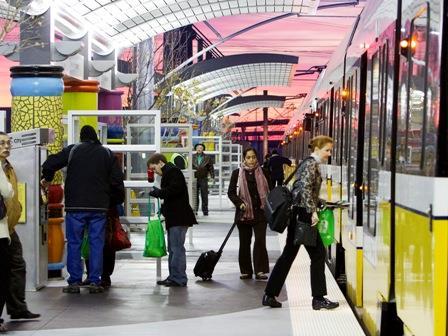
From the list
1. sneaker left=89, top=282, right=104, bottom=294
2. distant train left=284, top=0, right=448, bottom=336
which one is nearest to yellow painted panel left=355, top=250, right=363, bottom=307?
distant train left=284, top=0, right=448, bottom=336

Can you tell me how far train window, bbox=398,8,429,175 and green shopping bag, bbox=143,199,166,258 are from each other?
793 cm

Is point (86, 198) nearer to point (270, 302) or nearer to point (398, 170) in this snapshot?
point (270, 302)

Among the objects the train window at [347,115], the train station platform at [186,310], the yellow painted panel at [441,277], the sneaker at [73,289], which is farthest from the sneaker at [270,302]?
the yellow painted panel at [441,277]

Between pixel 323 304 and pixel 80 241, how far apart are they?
3.78 meters

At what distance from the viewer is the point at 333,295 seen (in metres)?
14.2

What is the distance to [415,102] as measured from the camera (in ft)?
27.1

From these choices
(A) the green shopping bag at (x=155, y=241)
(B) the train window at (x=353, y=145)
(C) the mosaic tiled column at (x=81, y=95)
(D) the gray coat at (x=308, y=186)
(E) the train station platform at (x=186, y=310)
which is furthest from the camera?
(C) the mosaic tiled column at (x=81, y=95)

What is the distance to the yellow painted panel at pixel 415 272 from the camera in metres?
7.42

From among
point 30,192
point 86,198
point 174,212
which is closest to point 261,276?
point 174,212

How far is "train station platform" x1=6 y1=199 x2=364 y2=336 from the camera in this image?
40.2 feet

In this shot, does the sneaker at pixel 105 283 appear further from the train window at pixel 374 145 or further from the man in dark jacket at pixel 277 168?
the man in dark jacket at pixel 277 168

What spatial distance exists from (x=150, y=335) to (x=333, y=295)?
2899 mm

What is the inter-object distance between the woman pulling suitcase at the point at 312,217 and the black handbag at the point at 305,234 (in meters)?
0.04

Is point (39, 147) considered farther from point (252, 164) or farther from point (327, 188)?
point (327, 188)
